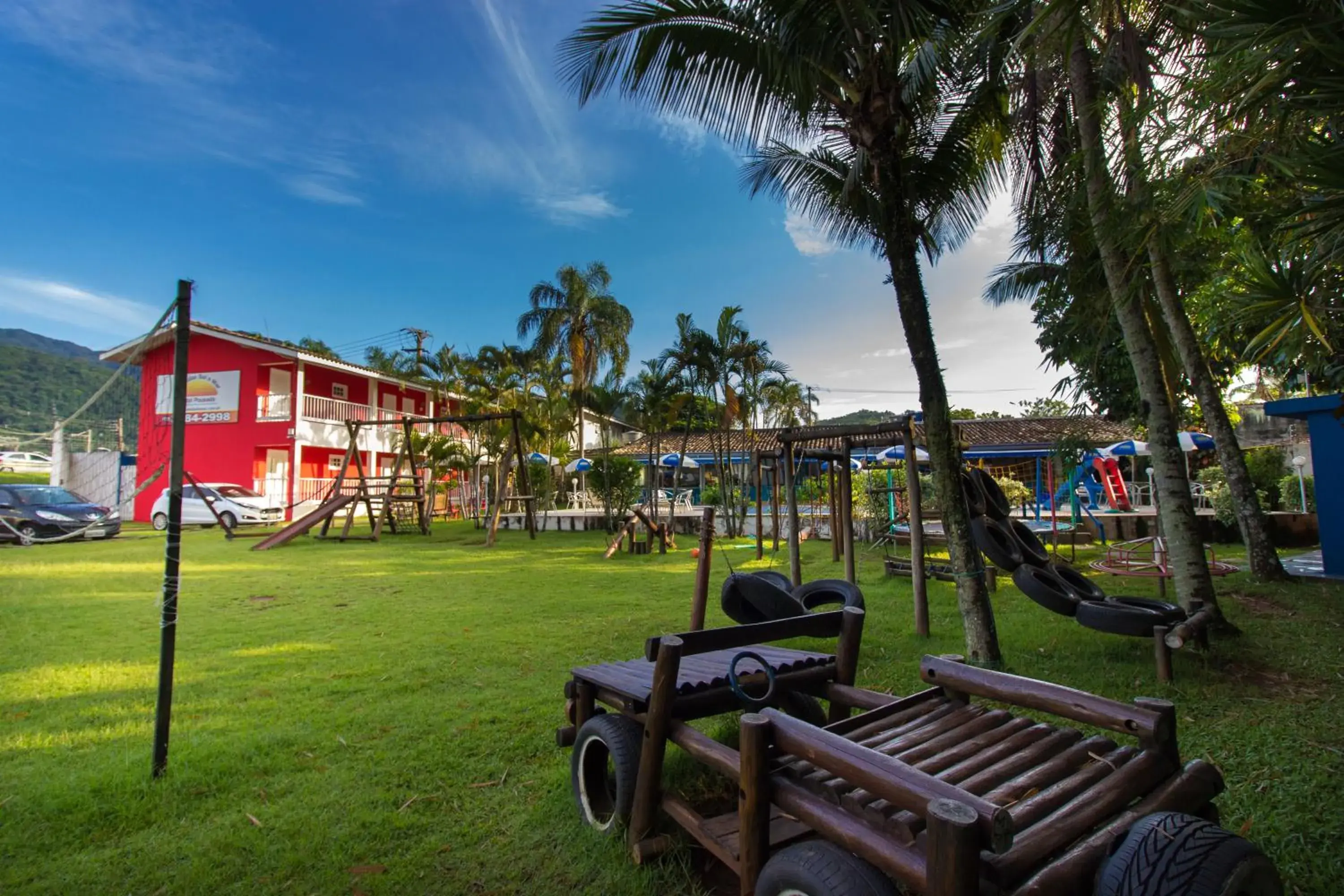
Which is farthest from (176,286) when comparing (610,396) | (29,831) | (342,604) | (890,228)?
(610,396)

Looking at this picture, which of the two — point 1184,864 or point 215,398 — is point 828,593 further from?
point 215,398

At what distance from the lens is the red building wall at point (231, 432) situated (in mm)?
25156

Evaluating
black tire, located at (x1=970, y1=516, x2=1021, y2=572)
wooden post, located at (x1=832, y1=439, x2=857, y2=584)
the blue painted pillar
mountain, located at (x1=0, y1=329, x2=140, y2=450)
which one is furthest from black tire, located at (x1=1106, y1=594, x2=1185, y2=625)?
mountain, located at (x1=0, y1=329, x2=140, y2=450)

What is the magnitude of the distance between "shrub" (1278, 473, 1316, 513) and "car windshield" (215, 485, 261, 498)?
2838 centimetres

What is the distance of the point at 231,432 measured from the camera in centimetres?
2584

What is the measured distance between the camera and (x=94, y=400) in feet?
15.0

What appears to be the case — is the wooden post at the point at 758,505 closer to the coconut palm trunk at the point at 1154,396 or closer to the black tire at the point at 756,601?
the coconut palm trunk at the point at 1154,396

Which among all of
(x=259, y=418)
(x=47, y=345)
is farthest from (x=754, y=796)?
(x=47, y=345)

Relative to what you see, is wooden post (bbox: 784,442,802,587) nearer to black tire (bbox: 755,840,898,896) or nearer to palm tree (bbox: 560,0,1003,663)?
palm tree (bbox: 560,0,1003,663)

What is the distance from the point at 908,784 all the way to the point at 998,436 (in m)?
32.0

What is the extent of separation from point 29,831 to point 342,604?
5.51 meters

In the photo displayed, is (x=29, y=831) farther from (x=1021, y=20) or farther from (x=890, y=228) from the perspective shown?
(x=1021, y=20)

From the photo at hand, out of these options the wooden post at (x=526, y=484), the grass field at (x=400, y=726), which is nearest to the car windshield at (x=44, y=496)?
the grass field at (x=400, y=726)

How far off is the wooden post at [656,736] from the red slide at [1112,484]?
46.2ft
